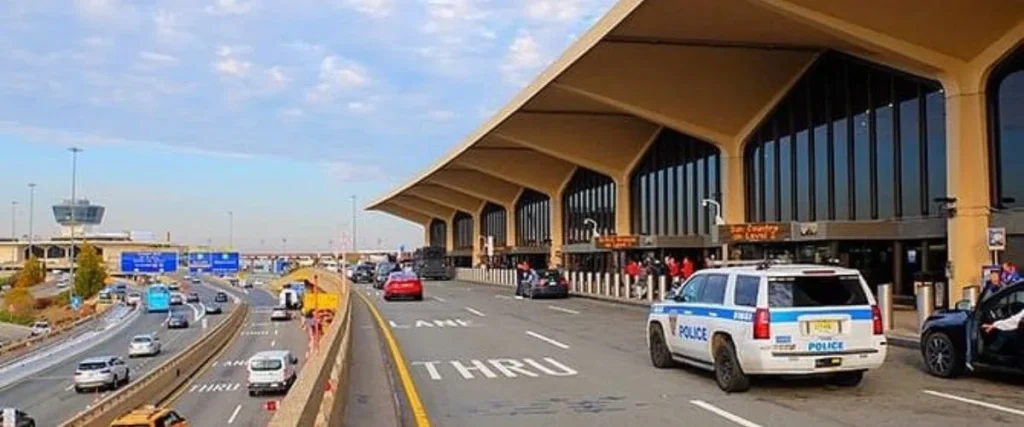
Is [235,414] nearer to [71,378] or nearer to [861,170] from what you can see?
[71,378]

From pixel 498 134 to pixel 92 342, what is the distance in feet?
139

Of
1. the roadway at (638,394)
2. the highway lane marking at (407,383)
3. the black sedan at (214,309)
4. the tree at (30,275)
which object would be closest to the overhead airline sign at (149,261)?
the black sedan at (214,309)

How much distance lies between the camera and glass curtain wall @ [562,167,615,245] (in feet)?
194

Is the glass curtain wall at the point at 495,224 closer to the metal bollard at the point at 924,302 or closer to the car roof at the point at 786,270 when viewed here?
the metal bollard at the point at 924,302

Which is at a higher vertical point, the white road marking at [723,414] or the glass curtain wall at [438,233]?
the glass curtain wall at [438,233]

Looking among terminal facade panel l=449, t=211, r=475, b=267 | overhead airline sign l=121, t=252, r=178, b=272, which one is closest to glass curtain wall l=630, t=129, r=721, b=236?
overhead airline sign l=121, t=252, r=178, b=272

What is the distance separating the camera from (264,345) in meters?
69.4

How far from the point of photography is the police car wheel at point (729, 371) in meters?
13.4

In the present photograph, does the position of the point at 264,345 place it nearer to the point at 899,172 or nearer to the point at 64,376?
the point at 64,376

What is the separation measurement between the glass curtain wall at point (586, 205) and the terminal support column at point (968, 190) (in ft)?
106

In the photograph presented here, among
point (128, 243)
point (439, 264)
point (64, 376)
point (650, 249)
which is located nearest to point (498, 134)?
point (650, 249)

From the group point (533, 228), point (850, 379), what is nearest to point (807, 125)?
point (850, 379)

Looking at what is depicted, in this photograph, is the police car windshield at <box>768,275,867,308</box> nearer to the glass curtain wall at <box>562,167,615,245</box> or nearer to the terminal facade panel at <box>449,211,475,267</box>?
the glass curtain wall at <box>562,167,615,245</box>

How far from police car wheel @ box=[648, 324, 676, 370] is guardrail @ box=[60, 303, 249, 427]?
2380 cm
